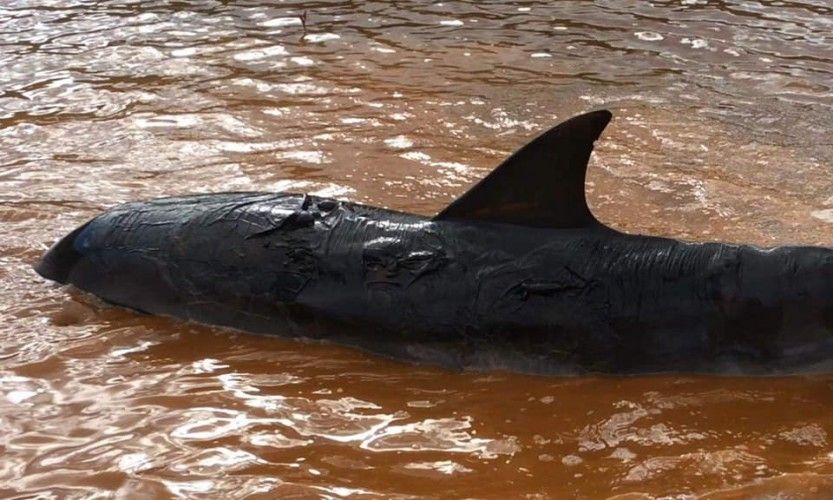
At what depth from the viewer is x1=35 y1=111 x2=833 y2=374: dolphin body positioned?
3920 mm

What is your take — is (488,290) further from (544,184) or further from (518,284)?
(544,184)

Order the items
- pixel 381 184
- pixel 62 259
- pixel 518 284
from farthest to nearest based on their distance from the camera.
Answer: pixel 381 184
pixel 62 259
pixel 518 284

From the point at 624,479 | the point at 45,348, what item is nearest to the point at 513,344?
the point at 624,479

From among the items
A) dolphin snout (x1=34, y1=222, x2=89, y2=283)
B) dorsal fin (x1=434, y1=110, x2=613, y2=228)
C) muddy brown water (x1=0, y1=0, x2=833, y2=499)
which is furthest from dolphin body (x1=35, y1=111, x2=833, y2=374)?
dolphin snout (x1=34, y1=222, x2=89, y2=283)

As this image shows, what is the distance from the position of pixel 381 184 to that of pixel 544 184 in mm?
2229

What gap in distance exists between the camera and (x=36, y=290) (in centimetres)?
500

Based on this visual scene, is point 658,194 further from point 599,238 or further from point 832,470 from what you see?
point 832,470

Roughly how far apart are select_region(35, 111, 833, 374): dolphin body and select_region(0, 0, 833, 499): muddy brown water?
0.36 feet

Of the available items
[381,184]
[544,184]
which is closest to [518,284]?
[544,184]

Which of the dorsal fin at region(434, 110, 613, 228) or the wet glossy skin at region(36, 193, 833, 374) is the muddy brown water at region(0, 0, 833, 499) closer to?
the wet glossy skin at region(36, 193, 833, 374)

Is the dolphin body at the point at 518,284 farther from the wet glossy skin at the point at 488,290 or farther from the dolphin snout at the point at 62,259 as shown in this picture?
the dolphin snout at the point at 62,259

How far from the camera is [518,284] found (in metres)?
4.10

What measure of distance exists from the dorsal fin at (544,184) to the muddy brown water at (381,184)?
2.10 feet

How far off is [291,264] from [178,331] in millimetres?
616
